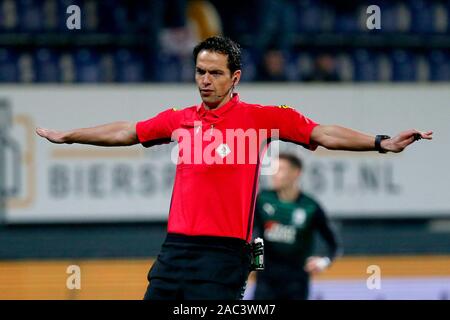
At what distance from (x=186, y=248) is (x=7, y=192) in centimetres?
760

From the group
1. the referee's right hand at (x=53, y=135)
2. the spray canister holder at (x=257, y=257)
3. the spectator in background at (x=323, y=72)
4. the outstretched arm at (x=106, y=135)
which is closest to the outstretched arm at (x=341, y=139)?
the spray canister holder at (x=257, y=257)

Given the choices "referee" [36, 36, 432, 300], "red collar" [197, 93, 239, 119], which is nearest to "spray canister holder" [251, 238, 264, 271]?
"referee" [36, 36, 432, 300]

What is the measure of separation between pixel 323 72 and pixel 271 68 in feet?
2.48

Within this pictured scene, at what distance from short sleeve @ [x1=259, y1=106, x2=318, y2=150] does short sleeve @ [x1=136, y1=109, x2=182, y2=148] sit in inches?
17.5

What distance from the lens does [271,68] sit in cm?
1338

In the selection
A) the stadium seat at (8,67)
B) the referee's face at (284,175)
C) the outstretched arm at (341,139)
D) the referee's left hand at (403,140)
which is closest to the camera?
the referee's left hand at (403,140)

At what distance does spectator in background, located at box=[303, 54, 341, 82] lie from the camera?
1366 cm

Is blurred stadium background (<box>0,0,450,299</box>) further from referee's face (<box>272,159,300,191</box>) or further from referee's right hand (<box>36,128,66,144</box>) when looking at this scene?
referee's right hand (<box>36,128,66,144</box>)

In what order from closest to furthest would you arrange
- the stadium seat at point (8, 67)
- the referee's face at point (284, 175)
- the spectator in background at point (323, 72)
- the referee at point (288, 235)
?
the referee at point (288, 235), the referee's face at point (284, 175), the stadium seat at point (8, 67), the spectator in background at point (323, 72)

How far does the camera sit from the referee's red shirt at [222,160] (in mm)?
5203

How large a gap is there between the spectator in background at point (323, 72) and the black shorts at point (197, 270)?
859cm

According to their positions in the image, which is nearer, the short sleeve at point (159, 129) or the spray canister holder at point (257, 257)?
the spray canister holder at point (257, 257)

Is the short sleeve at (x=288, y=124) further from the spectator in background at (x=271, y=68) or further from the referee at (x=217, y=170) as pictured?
Answer: the spectator in background at (x=271, y=68)

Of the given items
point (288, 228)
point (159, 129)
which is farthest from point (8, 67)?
point (159, 129)
